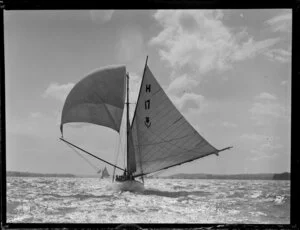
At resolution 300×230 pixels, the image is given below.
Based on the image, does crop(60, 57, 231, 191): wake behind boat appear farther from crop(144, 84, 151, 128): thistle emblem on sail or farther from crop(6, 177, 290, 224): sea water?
crop(6, 177, 290, 224): sea water

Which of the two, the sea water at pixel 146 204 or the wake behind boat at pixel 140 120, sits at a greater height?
the wake behind boat at pixel 140 120

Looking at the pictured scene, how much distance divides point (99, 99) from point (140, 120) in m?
0.55

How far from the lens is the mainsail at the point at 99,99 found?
3.17 m

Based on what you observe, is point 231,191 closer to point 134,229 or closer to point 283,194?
point 283,194

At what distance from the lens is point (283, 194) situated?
283 cm

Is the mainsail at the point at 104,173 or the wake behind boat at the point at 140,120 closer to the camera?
the mainsail at the point at 104,173

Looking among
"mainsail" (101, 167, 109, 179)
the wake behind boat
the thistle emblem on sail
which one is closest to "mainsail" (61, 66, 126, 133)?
the wake behind boat

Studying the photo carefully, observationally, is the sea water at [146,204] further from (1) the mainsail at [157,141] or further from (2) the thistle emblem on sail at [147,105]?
(1) the mainsail at [157,141]

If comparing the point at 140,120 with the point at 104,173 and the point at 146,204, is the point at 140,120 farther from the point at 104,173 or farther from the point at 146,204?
the point at 146,204

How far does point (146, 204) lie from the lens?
121 inches

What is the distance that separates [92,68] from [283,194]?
1881 mm

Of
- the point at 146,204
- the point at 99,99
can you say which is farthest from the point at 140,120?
the point at 146,204

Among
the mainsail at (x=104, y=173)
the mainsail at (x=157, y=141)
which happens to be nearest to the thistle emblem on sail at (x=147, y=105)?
the mainsail at (x=157, y=141)
